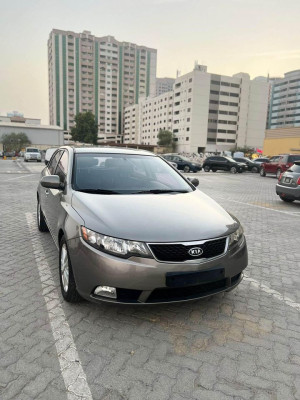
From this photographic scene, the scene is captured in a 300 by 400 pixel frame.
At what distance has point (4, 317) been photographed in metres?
2.91

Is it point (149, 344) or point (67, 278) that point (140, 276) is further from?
point (67, 278)

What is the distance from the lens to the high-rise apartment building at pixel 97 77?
123 meters

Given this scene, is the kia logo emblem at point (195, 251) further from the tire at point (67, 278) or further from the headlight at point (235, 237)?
the tire at point (67, 278)

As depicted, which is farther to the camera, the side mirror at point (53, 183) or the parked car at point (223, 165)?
the parked car at point (223, 165)

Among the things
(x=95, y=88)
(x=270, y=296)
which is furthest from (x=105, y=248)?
(x=95, y=88)

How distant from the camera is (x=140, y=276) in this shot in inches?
98.8

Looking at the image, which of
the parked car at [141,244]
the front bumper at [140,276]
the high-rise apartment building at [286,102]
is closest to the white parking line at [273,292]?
the parked car at [141,244]

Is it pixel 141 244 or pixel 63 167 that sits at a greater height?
pixel 63 167

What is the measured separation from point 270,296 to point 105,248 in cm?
213

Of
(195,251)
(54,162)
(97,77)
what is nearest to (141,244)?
(195,251)

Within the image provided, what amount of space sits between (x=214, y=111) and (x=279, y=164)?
78.9 metres

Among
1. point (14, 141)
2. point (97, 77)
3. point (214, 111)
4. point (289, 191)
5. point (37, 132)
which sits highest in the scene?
point (97, 77)

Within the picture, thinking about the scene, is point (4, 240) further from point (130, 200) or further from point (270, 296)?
point (270, 296)

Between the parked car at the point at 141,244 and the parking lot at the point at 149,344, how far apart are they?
34 centimetres
